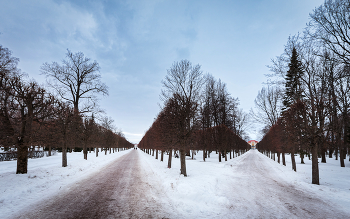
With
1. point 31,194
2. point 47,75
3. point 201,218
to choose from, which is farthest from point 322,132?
point 47,75

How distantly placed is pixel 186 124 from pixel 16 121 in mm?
11333

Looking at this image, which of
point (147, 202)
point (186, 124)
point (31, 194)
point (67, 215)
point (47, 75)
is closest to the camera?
point (67, 215)

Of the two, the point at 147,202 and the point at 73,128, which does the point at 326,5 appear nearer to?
the point at 147,202

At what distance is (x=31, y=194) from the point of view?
7.36 m

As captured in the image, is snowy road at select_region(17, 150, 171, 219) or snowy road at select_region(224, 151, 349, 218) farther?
snowy road at select_region(224, 151, 349, 218)

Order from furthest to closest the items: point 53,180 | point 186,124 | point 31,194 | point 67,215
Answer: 1. point 186,124
2. point 53,180
3. point 31,194
4. point 67,215

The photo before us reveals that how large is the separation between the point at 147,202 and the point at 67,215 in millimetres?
2745

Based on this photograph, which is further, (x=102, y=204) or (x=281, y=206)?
(x=281, y=206)

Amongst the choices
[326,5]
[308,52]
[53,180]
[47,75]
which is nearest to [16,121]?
[53,180]

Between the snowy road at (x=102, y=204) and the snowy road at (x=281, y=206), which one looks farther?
the snowy road at (x=281, y=206)

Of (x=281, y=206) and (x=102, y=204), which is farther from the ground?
(x=102, y=204)

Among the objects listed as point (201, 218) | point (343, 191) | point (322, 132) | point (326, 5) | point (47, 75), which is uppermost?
point (326, 5)

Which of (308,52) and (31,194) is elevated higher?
(308,52)

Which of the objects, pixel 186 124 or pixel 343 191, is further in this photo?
pixel 186 124
